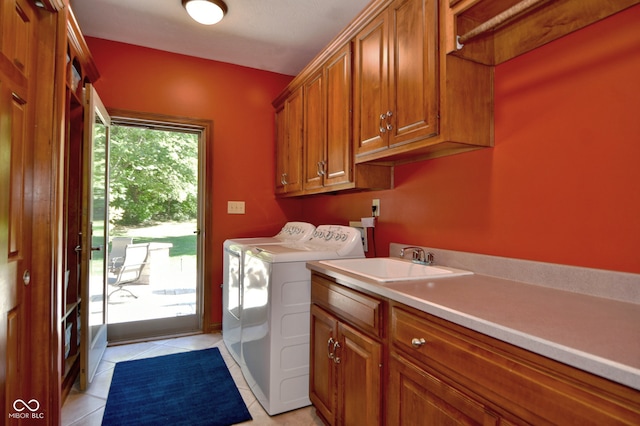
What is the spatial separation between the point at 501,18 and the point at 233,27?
2104 mm

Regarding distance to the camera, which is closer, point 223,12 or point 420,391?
point 420,391

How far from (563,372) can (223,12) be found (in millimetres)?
2647

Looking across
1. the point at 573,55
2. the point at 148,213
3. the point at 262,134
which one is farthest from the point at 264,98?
the point at 573,55

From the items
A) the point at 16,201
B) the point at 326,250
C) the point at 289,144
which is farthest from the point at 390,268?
the point at 16,201

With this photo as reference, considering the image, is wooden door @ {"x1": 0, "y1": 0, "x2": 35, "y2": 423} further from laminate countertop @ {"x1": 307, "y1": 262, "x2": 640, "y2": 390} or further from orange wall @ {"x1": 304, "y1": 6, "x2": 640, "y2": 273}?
orange wall @ {"x1": 304, "y1": 6, "x2": 640, "y2": 273}

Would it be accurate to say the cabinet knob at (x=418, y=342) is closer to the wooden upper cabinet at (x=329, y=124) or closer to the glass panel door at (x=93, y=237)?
the wooden upper cabinet at (x=329, y=124)

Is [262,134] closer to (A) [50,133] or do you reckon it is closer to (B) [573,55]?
(A) [50,133]

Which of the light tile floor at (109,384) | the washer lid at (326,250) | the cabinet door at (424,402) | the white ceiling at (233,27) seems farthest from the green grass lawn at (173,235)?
the cabinet door at (424,402)

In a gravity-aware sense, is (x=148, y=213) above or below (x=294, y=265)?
above

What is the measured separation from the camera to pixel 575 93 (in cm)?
123

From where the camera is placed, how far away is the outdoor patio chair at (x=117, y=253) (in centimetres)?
330

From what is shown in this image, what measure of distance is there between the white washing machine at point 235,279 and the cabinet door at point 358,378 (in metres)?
1.08

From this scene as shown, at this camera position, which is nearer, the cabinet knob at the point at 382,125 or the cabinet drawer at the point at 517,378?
the cabinet drawer at the point at 517,378

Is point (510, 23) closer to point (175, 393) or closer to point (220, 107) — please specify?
point (220, 107)
